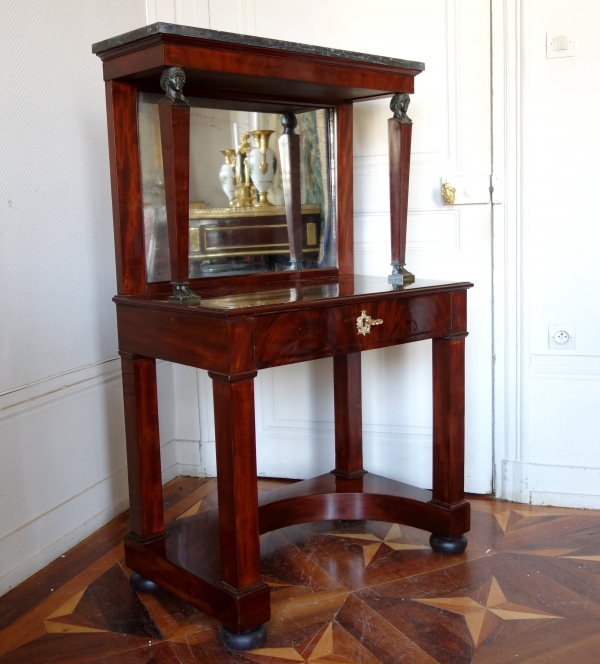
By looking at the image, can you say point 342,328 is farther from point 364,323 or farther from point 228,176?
point 228,176

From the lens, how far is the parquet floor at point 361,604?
6.21 feet

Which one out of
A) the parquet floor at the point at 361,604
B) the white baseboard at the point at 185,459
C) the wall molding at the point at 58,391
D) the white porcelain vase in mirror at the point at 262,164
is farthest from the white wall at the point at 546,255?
the wall molding at the point at 58,391

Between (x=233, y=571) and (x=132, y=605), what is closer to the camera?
(x=233, y=571)

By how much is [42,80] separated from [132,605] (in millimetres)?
1621

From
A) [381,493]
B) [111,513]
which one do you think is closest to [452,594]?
[381,493]

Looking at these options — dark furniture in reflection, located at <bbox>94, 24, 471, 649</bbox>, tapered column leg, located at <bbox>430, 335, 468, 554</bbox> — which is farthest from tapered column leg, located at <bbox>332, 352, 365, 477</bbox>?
tapered column leg, located at <bbox>430, 335, 468, 554</bbox>

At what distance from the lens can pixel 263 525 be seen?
7.87 ft

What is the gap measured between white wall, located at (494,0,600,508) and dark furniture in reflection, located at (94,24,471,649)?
54 cm

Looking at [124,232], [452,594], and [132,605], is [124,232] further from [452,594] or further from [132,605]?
[452,594]

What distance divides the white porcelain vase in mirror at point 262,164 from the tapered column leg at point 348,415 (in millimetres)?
665

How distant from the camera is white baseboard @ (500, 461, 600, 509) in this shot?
2793mm

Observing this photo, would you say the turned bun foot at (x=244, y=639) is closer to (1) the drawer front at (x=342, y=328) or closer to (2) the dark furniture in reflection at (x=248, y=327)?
(2) the dark furniture in reflection at (x=248, y=327)

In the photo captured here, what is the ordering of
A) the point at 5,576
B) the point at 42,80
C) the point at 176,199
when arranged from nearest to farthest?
the point at 176,199 → the point at 5,576 → the point at 42,80

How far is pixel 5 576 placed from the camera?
2.24m
